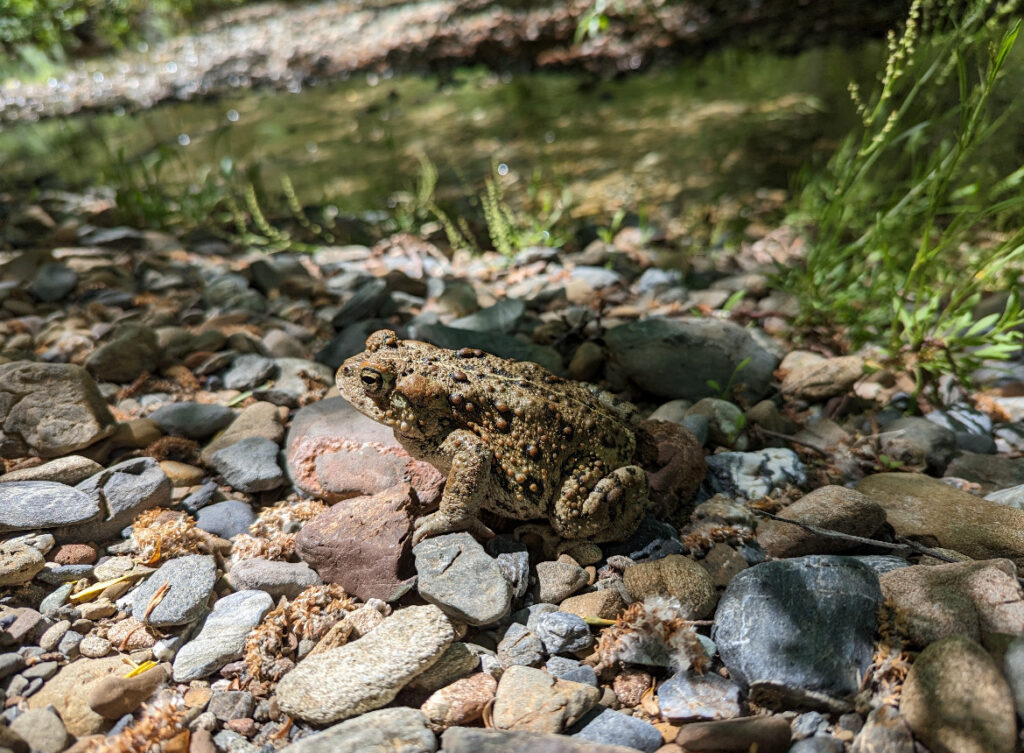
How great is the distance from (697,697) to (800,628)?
0.43 m

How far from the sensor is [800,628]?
222 cm

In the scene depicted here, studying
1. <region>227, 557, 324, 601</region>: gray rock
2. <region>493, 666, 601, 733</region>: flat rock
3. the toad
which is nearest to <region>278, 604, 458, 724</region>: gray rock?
<region>493, 666, 601, 733</region>: flat rock

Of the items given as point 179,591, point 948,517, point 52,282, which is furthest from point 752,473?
point 52,282

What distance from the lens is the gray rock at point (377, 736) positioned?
1.96 metres

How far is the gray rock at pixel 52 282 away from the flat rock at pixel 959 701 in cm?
558

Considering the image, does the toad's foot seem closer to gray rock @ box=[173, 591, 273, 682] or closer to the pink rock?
the pink rock

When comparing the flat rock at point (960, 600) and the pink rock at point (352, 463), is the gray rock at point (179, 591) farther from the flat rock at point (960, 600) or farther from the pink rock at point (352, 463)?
the flat rock at point (960, 600)

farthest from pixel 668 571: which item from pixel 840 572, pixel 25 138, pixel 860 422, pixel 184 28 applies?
pixel 184 28

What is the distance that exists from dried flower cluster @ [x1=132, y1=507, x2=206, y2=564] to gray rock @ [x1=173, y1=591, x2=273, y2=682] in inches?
12.4

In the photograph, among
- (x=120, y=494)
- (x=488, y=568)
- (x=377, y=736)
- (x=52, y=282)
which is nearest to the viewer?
(x=377, y=736)

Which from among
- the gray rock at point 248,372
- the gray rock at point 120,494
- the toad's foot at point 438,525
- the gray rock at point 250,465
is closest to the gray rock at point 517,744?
the toad's foot at point 438,525

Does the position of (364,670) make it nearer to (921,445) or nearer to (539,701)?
(539,701)

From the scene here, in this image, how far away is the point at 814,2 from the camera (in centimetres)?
1067

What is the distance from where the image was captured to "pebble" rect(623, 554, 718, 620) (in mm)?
2477
